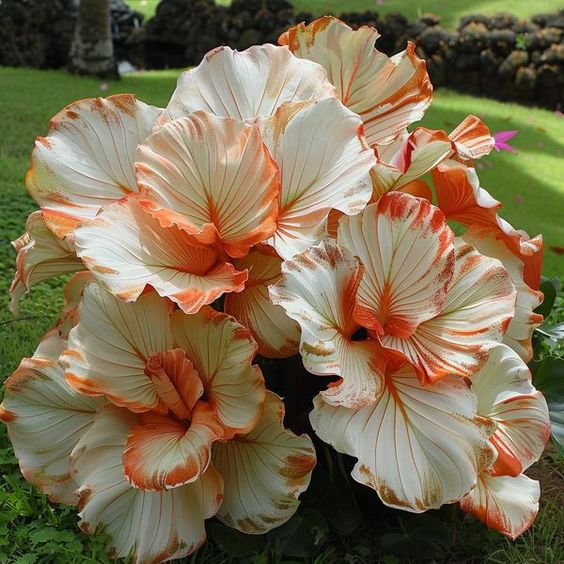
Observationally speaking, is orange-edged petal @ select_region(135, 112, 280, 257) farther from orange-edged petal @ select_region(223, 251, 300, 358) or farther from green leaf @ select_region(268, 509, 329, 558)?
green leaf @ select_region(268, 509, 329, 558)

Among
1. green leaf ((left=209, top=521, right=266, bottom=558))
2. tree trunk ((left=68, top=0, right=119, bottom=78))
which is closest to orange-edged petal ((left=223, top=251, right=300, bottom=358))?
green leaf ((left=209, top=521, right=266, bottom=558))

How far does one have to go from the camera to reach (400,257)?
4.36ft

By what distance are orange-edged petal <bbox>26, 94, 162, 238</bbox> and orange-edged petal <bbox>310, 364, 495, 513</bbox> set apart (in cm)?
52

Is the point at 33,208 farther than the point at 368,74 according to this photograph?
Yes

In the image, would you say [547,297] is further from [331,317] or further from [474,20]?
[474,20]

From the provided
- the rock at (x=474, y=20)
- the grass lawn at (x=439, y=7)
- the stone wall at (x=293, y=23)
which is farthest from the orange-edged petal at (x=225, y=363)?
the grass lawn at (x=439, y=7)

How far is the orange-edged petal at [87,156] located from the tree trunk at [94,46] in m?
6.06

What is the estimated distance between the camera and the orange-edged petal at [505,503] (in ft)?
4.56

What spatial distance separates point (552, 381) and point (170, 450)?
2.61ft

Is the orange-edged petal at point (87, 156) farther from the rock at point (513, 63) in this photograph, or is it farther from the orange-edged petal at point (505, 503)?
the rock at point (513, 63)

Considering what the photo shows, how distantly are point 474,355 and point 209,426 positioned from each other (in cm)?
41

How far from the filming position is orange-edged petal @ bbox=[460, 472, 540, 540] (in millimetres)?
1391

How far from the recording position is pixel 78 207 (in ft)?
4.64

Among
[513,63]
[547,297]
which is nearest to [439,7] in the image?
[513,63]
